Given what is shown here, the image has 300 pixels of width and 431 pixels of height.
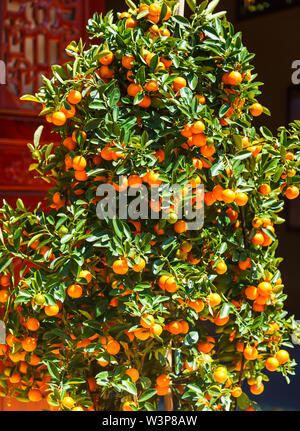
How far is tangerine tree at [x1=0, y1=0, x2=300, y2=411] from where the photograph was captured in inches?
62.8

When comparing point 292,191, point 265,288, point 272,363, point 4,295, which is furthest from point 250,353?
point 4,295

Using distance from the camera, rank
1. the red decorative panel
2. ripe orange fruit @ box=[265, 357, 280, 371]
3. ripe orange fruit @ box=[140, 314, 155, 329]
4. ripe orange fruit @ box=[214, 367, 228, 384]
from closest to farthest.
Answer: ripe orange fruit @ box=[140, 314, 155, 329] < ripe orange fruit @ box=[214, 367, 228, 384] < ripe orange fruit @ box=[265, 357, 280, 371] < the red decorative panel

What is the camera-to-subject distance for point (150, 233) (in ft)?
5.28

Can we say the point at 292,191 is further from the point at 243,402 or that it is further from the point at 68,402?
the point at 68,402

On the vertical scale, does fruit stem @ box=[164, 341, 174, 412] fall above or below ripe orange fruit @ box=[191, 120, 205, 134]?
below

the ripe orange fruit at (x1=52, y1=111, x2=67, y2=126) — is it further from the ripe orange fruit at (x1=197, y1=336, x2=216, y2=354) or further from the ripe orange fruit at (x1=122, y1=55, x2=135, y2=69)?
the ripe orange fruit at (x1=197, y1=336, x2=216, y2=354)

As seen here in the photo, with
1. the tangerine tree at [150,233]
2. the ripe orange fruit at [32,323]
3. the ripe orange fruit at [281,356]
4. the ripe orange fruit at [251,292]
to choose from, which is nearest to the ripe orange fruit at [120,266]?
the tangerine tree at [150,233]

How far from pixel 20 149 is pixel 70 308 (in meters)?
Answer: 1.64

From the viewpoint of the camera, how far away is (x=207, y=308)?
166 centimetres

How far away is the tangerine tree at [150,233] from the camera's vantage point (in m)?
1.60

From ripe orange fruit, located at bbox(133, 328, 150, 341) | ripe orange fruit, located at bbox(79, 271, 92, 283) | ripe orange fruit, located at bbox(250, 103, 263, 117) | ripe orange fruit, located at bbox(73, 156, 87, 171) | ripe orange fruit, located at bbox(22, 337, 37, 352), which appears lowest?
ripe orange fruit, located at bbox(22, 337, 37, 352)

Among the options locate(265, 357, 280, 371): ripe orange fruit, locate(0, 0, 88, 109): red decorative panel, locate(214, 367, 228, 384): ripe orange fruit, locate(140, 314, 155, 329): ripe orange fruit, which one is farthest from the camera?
locate(0, 0, 88, 109): red decorative panel

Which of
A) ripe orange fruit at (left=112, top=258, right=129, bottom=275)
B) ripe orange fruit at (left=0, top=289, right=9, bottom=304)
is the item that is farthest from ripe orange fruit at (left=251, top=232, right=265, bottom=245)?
ripe orange fruit at (left=0, top=289, right=9, bottom=304)
